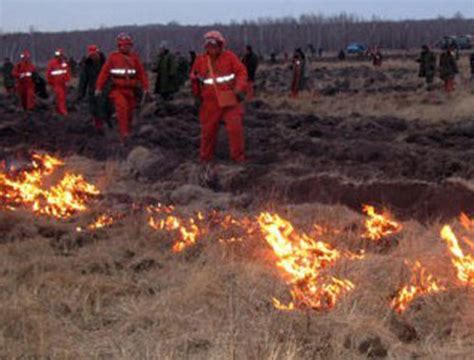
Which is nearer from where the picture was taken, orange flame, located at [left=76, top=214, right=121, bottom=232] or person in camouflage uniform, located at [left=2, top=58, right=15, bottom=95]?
orange flame, located at [left=76, top=214, right=121, bottom=232]

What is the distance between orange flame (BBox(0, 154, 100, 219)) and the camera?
8430 millimetres

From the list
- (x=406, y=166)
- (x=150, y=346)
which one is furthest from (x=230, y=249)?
(x=406, y=166)

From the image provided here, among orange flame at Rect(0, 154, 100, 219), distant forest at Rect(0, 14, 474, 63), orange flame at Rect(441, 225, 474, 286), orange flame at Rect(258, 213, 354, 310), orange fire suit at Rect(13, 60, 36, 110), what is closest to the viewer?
orange flame at Rect(258, 213, 354, 310)

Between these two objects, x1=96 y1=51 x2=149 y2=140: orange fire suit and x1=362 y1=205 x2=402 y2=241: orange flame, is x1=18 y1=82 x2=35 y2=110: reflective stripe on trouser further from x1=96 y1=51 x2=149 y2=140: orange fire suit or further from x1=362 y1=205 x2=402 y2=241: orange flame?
x1=362 y1=205 x2=402 y2=241: orange flame

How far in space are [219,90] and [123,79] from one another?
272 centimetres

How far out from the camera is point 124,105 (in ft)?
43.3

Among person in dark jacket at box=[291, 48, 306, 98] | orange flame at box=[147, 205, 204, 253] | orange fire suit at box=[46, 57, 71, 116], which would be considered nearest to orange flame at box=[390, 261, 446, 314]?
orange flame at box=[147, 205, 204, 253]

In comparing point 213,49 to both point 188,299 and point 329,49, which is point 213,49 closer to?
point 188,299

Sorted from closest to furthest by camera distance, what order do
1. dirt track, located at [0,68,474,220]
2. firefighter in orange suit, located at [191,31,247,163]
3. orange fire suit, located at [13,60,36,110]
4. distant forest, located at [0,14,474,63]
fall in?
dirt track, located at [0,68,474,220] → firefighter in orange suit, located at [191,31,247,163] → orange fire suit, located at [13,60,36,110] → distant forest, located at [0,14,474,63]

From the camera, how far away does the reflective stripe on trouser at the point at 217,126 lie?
10.9 m

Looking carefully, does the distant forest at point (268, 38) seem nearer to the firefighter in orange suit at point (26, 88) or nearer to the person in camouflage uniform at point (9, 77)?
the person in camouflage uniform at point (9, 77)

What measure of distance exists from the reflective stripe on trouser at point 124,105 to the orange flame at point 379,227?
21.7 ft

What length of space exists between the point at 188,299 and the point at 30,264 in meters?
1.52

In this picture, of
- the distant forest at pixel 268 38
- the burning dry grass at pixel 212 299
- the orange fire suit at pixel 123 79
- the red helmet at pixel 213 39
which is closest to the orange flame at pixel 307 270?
the burning dry grass at pixel 212 299
